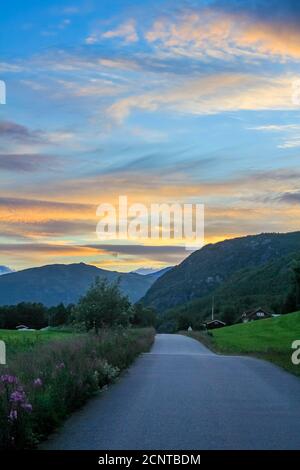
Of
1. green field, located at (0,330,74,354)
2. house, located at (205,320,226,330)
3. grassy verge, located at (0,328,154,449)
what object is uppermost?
grassy verge, located at (0,328,154,449)

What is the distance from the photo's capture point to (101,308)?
34.9 metres

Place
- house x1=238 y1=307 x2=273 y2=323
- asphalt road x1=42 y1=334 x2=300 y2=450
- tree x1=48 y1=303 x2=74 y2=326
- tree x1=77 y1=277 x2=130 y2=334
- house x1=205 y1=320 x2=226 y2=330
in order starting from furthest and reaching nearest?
house x1=205 y1=320 x2=226 y2=330
house x1=238 y1=307 x2=273 y2=323
tree x1=48 y1=303 x2=74 y2=326
tree x1=77 y1=277 x2=130 y2=334
asphalt road x1=42 y1=334 x2=300 y2=450

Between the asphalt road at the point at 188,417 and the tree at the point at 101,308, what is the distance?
1596cm

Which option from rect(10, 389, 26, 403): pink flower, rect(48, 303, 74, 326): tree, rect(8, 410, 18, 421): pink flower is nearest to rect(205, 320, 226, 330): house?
rect(48, 303, 74, 326): tree

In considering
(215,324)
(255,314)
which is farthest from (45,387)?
(215,324)

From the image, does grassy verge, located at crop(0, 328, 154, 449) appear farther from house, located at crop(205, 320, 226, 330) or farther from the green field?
house, located at crop(205, 320, 226, 330)

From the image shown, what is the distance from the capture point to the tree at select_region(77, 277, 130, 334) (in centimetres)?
3491

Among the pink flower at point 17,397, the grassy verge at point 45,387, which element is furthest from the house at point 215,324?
the pink flower at point 17,397

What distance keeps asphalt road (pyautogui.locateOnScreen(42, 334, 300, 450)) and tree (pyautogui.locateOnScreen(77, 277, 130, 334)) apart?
1596 centimetres

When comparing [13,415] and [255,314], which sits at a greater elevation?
Answer: [13,415]

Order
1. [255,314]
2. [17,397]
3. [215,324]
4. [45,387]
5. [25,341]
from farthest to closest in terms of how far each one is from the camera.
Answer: [215,324]
[255,314]
[25,341]
[45,387]
[17,397]

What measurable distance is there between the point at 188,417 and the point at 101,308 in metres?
23.7

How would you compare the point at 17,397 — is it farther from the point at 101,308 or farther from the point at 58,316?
the point at 58,316

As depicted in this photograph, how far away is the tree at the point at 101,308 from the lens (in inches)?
1374
